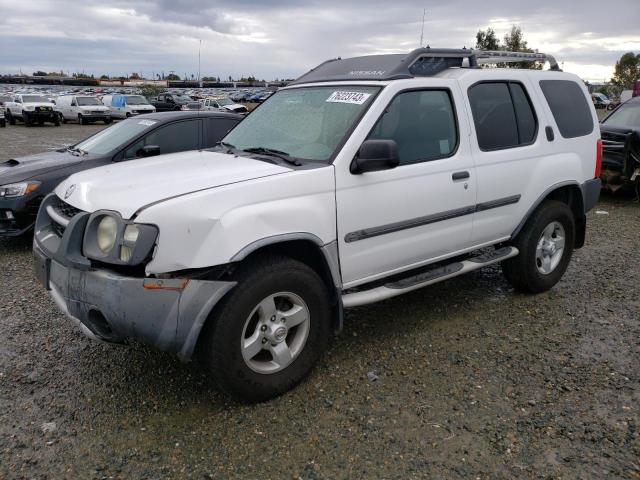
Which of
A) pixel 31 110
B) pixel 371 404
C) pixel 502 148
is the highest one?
pixel 31 110

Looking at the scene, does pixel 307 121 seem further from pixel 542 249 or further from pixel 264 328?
pixel 542 249

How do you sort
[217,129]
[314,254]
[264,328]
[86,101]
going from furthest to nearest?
[86,101], [217,129], [314,254], [264,328]

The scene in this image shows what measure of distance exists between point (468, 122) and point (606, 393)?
2105 millimetres

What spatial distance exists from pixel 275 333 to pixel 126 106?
32826 mm

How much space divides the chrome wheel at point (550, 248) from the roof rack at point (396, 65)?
1632mm

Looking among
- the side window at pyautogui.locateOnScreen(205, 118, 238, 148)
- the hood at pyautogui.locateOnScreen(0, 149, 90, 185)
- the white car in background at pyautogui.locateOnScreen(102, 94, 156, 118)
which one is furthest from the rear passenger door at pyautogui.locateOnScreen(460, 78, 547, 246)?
the white car in background at pyautogui.locateOnScreen(102, 94, 156, 118)

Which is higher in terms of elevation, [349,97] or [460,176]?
[349,97]

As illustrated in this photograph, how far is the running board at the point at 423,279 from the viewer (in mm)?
3564

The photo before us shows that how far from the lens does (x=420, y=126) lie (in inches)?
154

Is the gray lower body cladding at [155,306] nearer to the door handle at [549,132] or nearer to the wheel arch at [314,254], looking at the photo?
the wheel arch at [314,254]

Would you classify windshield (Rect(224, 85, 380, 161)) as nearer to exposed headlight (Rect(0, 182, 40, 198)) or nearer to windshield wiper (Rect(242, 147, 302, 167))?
windshield wiper (Rect(242, 147, 302, 167))

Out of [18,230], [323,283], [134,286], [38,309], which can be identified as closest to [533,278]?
[323,283]

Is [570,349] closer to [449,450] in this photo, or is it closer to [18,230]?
[449,450]

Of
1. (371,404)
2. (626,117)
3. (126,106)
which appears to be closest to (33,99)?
(126,106)
